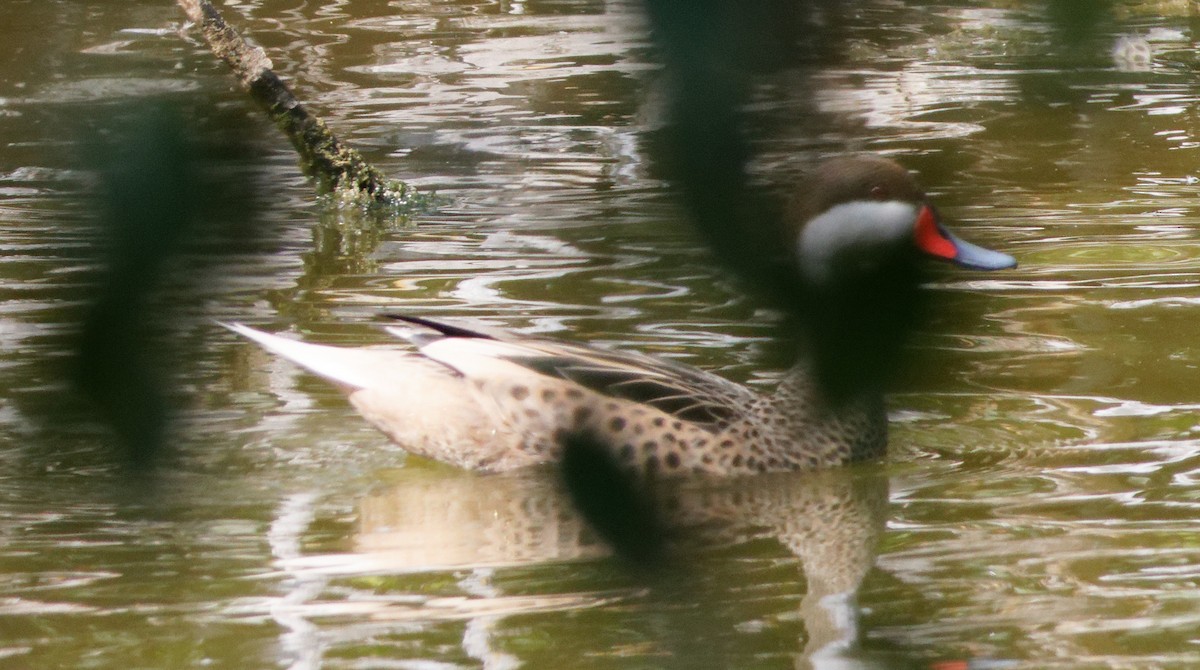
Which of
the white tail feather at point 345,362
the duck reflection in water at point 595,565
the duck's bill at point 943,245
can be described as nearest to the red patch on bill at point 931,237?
the duck's bill at point 943,245

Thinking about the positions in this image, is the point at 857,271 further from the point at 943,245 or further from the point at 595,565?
the point at 595,565

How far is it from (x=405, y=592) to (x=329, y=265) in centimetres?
299

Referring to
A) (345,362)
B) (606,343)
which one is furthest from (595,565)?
(606,343)

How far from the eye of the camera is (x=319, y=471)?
173 inches

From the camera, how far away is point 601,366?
4.50 m

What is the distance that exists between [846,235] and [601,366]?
378 centimetres

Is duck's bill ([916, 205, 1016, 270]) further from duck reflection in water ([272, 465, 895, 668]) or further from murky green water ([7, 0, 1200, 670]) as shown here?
duck reflection in water ([272, 465, 895, 668])

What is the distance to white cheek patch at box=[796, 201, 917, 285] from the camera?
710 millimetres

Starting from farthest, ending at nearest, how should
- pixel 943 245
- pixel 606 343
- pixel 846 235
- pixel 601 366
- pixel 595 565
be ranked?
pixel 606 343
pixel 601 366
pixel 595 565
pixel 943 245
pixel 846 235

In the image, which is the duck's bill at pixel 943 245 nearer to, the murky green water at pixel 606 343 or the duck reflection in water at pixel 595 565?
the murky green water at pixel 606 343

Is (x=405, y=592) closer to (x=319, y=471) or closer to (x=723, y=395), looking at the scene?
(x=319, y=471)

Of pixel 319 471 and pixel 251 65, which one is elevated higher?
pixel 251 65

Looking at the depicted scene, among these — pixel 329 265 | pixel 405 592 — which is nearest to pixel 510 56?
pixel 405 592

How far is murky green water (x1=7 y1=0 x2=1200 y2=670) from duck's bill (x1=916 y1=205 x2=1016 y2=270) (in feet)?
0.06
